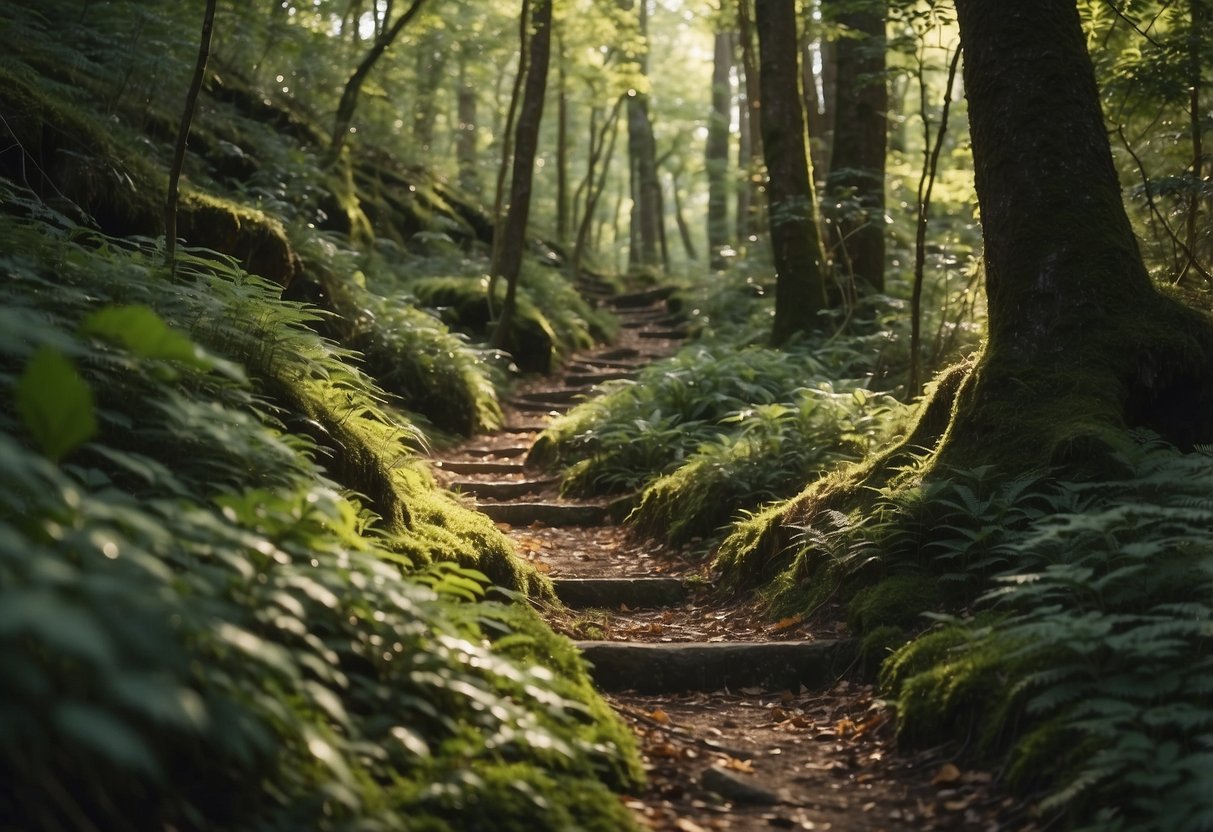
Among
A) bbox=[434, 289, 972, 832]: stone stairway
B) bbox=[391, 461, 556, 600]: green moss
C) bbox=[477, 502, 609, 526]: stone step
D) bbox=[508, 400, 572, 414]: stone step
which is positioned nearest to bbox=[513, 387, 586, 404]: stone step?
bbox=[508, 400, 572, 414]: stone step

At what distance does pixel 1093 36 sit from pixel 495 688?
9270mm

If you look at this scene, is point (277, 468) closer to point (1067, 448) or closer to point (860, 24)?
point (1067, 448)

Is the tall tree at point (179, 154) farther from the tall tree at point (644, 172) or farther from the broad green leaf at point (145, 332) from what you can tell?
the tall tree at point (644, 172)

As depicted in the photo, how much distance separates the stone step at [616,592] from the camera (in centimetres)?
659

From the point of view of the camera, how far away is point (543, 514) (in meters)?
8.95

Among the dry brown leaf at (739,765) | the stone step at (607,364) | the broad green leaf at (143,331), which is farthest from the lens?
the stone step at (607,364)

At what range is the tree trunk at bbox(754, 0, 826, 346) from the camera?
41.2ft

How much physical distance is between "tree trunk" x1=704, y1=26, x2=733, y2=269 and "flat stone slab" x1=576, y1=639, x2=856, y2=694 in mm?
21625

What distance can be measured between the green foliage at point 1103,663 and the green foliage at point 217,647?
1418 millimetres

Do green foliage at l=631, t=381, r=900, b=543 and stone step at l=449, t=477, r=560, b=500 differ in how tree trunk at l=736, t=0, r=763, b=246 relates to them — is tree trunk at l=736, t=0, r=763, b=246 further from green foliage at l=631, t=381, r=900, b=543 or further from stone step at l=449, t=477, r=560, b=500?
stone step at l=449, t=477, r=560, b=500

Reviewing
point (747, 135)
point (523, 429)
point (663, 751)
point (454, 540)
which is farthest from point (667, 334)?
point (663, 751)

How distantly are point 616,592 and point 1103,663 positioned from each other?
3.48 metres

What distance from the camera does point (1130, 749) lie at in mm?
3156

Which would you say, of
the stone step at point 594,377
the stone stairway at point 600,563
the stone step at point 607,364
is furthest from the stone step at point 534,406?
the stone step at point 607,364
